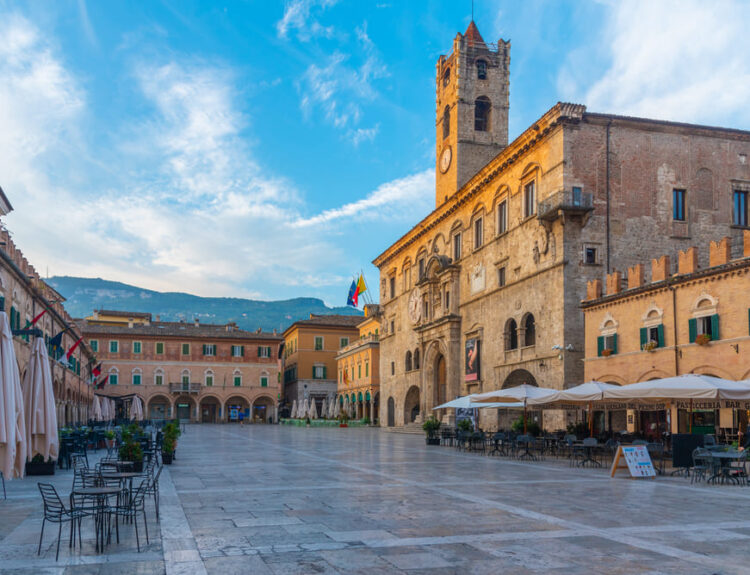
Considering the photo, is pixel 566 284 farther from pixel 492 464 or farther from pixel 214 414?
pixel 214 414

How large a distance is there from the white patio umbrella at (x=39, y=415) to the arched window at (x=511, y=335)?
25741 millimetres

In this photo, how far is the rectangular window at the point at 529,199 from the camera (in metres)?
33.2

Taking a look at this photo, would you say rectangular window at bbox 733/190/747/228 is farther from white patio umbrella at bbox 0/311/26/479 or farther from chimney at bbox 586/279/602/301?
white patio umbrella at bbox 0/311/26/479

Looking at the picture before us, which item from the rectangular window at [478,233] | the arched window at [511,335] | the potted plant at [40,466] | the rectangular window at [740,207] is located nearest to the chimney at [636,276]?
the rectangular window at [740,207]

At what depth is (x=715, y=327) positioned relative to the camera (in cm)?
2164

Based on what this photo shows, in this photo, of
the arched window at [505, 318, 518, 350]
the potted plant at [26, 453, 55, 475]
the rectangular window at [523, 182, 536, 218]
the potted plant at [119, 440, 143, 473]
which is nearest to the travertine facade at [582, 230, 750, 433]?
the rectangular window at [523, 182, 536, 218]

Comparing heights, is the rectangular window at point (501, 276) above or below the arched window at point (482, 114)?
below

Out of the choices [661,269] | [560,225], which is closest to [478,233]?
[560,225]

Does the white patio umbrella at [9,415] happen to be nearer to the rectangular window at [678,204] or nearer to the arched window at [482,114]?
the rectangular window at [678,204]

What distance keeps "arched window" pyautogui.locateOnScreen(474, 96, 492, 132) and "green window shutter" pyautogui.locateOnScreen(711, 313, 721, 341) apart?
90.4ft

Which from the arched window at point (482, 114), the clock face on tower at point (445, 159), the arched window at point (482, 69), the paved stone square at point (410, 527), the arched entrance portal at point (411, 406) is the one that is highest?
the arched window at point (482, 69)

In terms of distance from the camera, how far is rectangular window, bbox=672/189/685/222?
102ft

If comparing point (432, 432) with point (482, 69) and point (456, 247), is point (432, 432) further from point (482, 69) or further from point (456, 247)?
point (482, 69)

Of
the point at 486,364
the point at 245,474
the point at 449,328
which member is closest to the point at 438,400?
the point at 449,328
